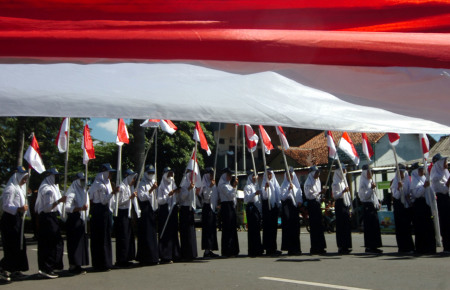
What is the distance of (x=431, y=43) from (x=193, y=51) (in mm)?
753

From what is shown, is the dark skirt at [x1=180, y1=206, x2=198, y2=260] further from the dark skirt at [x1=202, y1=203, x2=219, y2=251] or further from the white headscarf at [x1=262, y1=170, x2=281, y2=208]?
the white headscarf at [x1=262, y1=170, x2=281, y2=208]

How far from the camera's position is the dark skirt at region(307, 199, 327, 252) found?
11.7m

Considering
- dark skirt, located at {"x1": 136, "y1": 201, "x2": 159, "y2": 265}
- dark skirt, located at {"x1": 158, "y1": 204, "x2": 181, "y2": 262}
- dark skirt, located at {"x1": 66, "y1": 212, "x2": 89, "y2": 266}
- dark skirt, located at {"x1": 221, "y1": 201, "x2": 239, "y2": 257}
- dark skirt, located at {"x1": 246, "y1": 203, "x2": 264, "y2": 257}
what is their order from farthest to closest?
dark skirt, located at {"x1": 246, "y1": 203, "x2": 264, "y2": 257}
dark skirt, located at {"x1": 221, "y1": 201, "x2": 239, "y2": 257}
dark skirt, located at {"x1": 158, "y1": 204, "x2": 181, "y2": 262}
dark skirt, located at {"x1": 136, "y1": 201, "x2": 159, "y2": 265}
dark skirt, located at {"x1": 66, "y1": 212, "x2": 89, "y2": 266}

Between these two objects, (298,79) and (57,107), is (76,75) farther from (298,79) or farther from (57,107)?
(298,79)

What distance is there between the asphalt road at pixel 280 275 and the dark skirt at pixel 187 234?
1.13 ft

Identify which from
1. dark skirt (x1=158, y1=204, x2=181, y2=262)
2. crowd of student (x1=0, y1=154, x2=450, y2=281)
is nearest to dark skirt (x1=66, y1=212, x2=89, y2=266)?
crowd of student (x1=0, y1=154, x2=450, y2=281)

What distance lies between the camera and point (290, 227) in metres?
12.0

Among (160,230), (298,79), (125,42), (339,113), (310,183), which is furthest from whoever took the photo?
(310,183)

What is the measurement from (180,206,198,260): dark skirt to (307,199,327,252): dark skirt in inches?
111

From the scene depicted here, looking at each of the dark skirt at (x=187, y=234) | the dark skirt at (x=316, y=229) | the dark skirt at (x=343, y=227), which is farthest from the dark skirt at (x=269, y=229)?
the dark skirt at (x=187, y=234)

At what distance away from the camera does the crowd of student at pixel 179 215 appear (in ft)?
29.3

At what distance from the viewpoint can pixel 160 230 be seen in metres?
11.1

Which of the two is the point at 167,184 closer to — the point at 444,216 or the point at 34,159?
the point at 34,159

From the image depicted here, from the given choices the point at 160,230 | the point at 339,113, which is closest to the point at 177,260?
the point at 160,230
